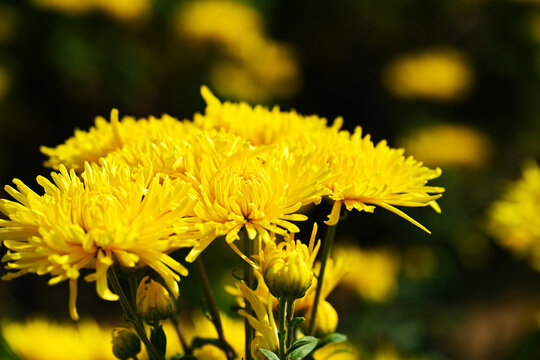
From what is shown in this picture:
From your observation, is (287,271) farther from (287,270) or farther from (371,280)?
(371,280)

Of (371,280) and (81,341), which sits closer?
(81,341)

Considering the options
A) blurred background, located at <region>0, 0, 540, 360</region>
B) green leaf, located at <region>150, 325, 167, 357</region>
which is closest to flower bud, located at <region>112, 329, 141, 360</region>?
green leaf, located at <region>150, 325, 167, 357</region>

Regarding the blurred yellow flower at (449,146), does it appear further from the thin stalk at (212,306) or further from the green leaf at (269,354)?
the green leaf at (269,354)

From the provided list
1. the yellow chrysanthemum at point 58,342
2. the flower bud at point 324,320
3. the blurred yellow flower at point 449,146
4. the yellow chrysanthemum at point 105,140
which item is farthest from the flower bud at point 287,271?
the blurred yellow flower at point 449,146

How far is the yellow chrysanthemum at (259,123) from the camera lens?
1070 millimetres

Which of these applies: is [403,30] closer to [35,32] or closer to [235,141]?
[35,32]

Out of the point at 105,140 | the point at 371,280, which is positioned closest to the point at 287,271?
the point at 105,140

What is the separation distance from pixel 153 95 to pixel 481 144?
2198 millimetres

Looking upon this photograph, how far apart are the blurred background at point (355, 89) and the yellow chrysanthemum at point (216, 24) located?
10mm

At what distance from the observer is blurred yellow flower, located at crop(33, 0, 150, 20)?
3.79 meters

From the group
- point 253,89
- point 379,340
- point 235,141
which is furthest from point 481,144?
point 235,141

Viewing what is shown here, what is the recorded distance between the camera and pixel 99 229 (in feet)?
2.48

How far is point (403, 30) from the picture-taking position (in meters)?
4.87

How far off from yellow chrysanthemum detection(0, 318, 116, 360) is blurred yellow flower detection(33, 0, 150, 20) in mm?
2638
